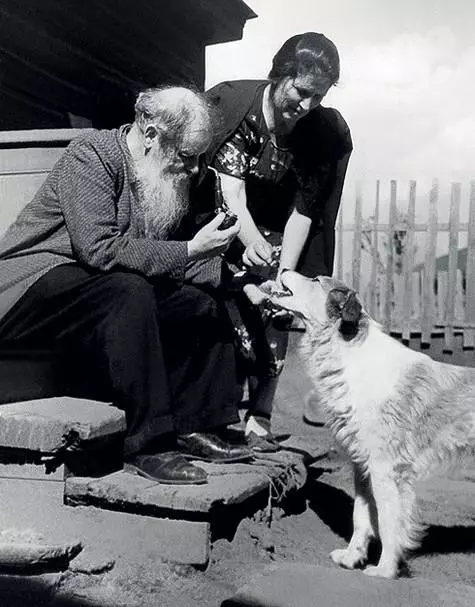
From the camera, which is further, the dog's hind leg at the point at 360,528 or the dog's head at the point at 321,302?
the dog's head at the point at 321,302

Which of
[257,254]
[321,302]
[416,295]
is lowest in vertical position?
[321,302]

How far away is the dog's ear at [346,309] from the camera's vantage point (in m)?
3.12

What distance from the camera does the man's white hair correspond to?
296 centimetres

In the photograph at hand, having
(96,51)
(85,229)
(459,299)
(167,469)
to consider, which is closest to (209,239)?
(85,229)

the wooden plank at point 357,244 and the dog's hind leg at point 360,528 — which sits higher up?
the wooden plank at point 357,244

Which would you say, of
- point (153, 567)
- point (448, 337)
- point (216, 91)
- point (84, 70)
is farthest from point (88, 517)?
point (448, 337)

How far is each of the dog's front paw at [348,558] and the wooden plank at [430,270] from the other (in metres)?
6.34

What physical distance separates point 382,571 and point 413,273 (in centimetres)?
684

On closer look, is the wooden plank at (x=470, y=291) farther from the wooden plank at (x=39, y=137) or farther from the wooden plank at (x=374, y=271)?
the wooden plank at (x=39, y=137)

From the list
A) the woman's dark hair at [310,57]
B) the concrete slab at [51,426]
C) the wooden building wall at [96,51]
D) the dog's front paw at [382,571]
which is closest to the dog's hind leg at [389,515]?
the dog's front paw at [382,571]

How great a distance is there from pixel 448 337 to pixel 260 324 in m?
5.94

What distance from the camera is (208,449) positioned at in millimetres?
3053

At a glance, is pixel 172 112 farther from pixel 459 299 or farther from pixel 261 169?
pixel 459 299

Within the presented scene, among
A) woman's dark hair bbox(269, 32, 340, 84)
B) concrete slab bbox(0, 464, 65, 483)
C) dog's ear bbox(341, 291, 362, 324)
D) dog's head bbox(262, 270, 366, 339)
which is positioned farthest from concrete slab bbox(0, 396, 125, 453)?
woman's dark hair bbox(269, 32, 340, 84)
